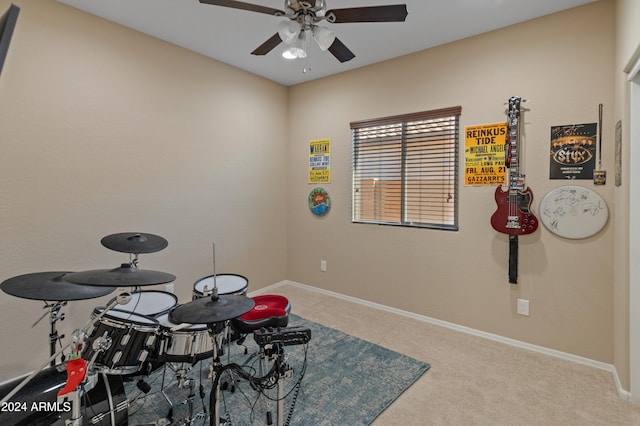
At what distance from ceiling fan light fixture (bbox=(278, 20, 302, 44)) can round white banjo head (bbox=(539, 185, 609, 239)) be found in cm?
224

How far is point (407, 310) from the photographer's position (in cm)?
337

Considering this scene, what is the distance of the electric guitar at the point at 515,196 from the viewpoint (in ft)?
8.55

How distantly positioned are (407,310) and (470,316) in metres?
0.62

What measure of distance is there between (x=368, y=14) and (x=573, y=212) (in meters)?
2.10

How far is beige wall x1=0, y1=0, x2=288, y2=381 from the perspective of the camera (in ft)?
7.42

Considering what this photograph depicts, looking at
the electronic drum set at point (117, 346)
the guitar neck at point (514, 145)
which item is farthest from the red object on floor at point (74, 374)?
the guitar neck at point (514, 145)

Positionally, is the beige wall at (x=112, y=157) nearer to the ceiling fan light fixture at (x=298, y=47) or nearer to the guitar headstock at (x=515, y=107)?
the ceiling fan light fixture at (x=298, y=47)

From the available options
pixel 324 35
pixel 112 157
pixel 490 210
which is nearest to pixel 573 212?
pixel 490 210

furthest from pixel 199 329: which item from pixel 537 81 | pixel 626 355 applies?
pixel 537 81

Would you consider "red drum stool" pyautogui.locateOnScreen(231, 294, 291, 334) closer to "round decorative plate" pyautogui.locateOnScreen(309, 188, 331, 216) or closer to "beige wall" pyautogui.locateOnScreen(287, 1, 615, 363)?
"beige wall" pyautogui.locateOnScreen(287, 1, 615, 363)

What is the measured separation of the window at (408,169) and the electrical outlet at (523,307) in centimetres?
81

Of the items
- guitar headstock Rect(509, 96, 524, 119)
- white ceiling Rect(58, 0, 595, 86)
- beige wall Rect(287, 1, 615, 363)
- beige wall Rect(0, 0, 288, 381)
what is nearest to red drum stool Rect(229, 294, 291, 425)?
beige wall Rect(0, 0, 288, 381)

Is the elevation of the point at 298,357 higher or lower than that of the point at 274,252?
lower

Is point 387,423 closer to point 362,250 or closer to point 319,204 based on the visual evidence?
point 362,250
